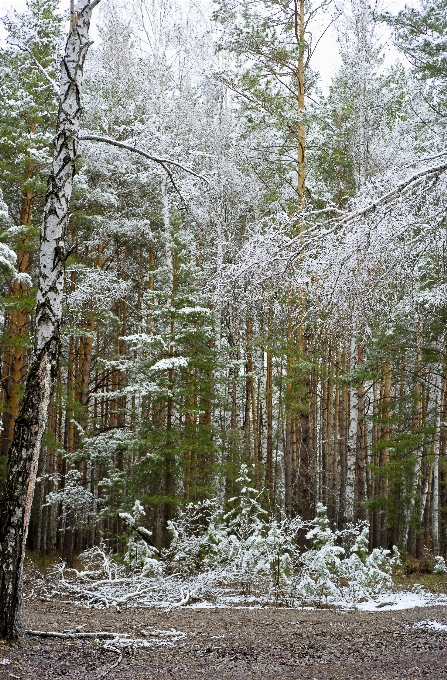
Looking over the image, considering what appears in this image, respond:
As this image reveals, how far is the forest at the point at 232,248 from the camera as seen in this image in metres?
5.23

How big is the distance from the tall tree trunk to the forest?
0.05 meters

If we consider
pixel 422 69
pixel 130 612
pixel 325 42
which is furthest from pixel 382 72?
pixel 130 612

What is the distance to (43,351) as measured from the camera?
4.77 meters

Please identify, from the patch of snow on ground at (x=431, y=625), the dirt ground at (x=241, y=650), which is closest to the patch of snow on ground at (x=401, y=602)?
the dirt ground at (x=241, y=650)

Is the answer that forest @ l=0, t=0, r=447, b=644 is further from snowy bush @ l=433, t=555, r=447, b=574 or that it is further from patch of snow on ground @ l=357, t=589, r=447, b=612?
snowy bush @ l=433, t=555, r=447, b=574

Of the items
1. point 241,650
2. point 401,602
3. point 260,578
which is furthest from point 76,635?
point 401,602

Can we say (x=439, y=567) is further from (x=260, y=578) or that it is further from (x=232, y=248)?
(x=232, y=248)

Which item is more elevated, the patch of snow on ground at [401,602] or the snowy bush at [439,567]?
the patch of snow on ground at [401,602]

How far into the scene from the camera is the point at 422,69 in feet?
35.1

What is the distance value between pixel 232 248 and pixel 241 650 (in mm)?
8024

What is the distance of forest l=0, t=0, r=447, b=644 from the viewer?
5.23 meters

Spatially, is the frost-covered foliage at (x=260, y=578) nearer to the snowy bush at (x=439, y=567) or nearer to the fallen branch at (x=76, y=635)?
the fallen branch at (x=76, y=635)

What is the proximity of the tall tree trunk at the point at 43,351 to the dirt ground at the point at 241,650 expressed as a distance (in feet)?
1.84

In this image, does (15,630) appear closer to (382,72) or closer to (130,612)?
(130,612)
